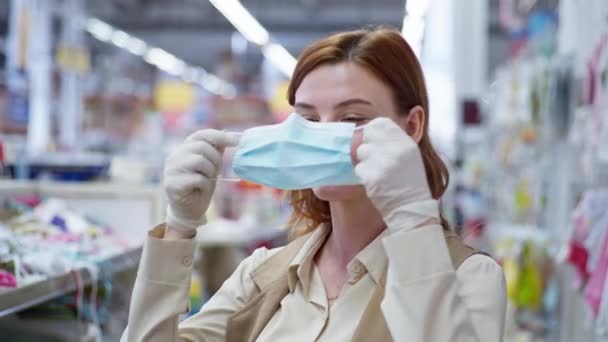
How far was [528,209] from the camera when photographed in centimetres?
650

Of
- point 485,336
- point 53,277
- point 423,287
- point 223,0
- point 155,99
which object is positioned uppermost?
point 223,0

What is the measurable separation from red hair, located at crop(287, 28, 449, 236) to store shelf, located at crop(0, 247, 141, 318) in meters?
0.96

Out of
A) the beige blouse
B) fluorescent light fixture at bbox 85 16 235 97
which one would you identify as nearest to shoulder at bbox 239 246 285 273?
the beige blouse

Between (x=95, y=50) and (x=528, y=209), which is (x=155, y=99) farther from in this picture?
(x=528, y=209)

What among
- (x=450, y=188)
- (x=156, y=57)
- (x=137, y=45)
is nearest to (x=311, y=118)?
(x=450, y=188)

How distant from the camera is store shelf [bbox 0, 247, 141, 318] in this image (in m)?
2.28

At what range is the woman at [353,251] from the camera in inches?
61.4

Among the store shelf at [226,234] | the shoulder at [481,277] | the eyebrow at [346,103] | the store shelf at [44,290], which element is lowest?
A: the store shelf at [226,234]

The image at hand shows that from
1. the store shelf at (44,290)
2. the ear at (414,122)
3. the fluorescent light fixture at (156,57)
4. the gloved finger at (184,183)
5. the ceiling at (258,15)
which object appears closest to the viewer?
the gloved finger at (184,183)

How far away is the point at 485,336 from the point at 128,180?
4285mm

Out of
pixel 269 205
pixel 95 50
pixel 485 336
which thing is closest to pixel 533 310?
pixel 485 336

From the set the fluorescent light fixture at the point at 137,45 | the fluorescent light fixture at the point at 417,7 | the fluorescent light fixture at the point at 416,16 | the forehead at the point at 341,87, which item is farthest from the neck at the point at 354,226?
the fluorescent light fixture at the point at 137,45

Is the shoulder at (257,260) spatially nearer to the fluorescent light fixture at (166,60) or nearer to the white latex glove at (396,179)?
the white latex glove at (396,179)

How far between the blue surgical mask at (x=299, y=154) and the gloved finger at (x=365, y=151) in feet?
0.57
